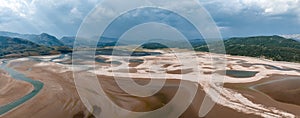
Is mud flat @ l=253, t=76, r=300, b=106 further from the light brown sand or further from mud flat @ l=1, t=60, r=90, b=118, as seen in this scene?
mud flat @ l=1, t=60, r=90, b=118

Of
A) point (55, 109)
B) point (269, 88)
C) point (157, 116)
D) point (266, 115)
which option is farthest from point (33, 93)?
point (269, 88)

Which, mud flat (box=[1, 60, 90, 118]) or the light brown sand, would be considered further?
the light brown sand

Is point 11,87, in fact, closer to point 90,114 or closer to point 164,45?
point 90,114

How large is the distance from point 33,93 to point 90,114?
12978 millimetres

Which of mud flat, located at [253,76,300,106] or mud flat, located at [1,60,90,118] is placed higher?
mud flat, located at [253,76,300,106]

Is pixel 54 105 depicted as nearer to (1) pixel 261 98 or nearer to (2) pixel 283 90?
(1) pixel 261 98

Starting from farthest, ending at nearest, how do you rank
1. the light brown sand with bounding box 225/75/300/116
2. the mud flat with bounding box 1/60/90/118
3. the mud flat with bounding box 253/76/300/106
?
the mud flat with bounding box 253/76/300/106
the light brown sand with bounding box 225/75/300/116
the mud flat with bounding box 1/60/90/118

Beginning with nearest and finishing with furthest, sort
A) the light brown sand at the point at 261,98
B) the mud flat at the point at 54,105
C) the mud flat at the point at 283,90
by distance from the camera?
the mud flat at the point at 54,105
the light brown sand at the point at 261,98
the mud flat at the point at 283,90

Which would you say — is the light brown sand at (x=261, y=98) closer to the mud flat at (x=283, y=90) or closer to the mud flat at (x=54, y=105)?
the mud flat at (x=283, y=90)

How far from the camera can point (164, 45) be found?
506ft

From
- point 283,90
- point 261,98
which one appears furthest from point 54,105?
point 283,90

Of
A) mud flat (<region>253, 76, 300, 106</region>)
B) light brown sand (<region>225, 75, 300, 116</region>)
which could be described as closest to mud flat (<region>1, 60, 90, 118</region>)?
light brown sand (<region>225, 75, 300, 116</region>)

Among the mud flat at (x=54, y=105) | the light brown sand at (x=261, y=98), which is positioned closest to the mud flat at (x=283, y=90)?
the light brown sand at (x=261, y=98)

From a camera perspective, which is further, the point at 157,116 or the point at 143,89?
the point at 143,89
